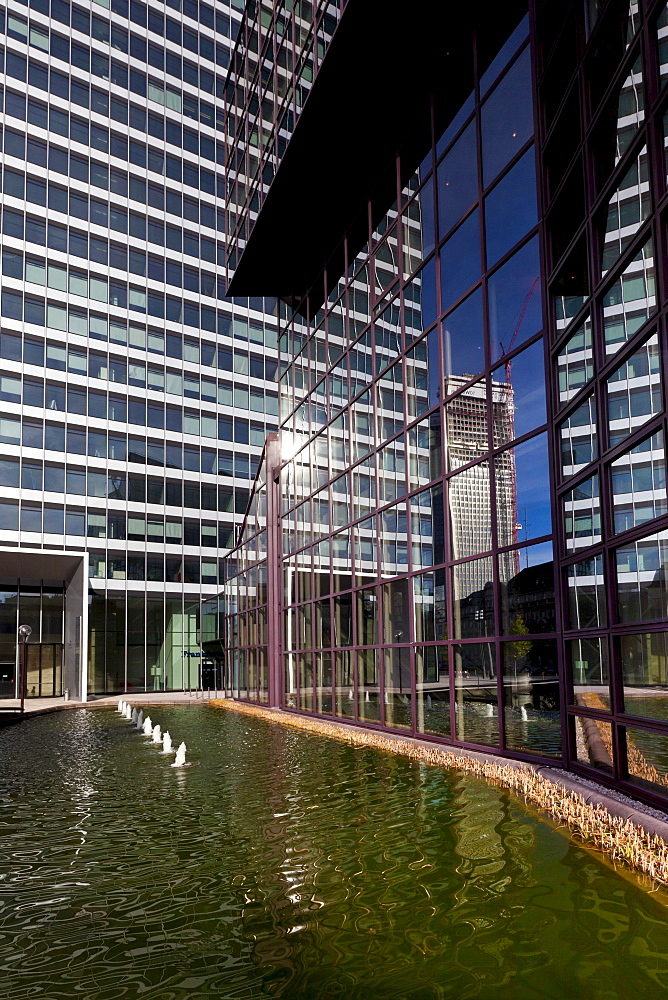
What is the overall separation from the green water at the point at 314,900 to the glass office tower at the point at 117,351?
33739mm

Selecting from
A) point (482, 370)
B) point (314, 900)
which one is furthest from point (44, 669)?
point (314, 900)

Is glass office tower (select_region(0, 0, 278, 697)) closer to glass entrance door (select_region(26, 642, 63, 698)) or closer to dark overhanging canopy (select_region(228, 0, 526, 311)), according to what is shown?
glass entrance door (select_region(26, 642, 63, 698))

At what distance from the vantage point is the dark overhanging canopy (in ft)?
55.7

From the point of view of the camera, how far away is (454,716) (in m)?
16.1

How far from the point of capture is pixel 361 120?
20766mm

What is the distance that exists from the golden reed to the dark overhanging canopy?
12624 millimetres

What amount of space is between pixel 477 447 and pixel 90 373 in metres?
40.2

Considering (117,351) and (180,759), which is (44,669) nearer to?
(117,351)

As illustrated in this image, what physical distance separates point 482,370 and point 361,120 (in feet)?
28.5

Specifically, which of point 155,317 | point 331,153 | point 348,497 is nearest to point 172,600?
point 155,317

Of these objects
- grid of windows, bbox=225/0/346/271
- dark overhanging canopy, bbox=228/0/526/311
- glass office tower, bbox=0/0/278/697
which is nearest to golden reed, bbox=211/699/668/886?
dark overhanging canopy, bbox=228/0/526/311

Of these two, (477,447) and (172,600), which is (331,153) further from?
(172,600)

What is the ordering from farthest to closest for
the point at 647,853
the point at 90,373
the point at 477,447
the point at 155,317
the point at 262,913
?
the point at 155,317 → the point at 90,373 → the point at 477,447 → the point at 647,853 → the point at 262,913

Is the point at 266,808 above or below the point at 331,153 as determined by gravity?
below
